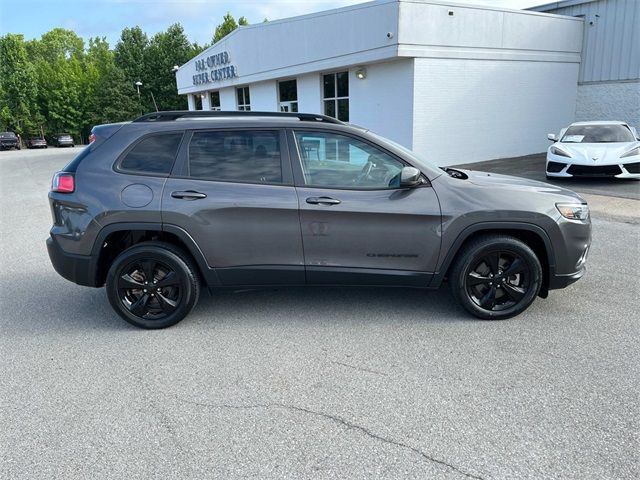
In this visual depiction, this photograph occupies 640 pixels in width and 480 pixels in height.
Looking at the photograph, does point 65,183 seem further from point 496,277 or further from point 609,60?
point 609,60

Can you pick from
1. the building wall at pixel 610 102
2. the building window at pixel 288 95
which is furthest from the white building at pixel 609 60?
the building window at pixel 288 95

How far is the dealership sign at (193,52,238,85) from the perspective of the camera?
23.8m

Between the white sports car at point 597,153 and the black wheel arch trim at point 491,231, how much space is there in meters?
7.97

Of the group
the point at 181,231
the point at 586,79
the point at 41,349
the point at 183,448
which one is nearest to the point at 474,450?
the point at 183,448

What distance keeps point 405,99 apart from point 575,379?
13.0 metres

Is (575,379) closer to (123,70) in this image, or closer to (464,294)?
(464,294)

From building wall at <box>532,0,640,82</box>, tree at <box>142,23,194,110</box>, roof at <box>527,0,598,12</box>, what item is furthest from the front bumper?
tree at <box>142,23,194,110</box>

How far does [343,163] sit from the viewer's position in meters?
4.04

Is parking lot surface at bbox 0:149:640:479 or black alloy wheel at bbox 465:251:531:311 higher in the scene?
black alloy wheel at bbox 465:251:531:311

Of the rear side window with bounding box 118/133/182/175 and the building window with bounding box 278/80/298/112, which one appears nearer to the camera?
the rear side window with bounding box 118/133/182/175

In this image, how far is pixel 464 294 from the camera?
4082mm

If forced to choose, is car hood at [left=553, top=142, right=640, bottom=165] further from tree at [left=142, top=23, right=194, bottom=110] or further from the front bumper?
tree at [left=142, top=23, right=194, bottom=110]

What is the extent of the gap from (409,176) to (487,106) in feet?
46.7

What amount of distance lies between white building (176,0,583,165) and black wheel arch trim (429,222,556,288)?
1141 centimetres
